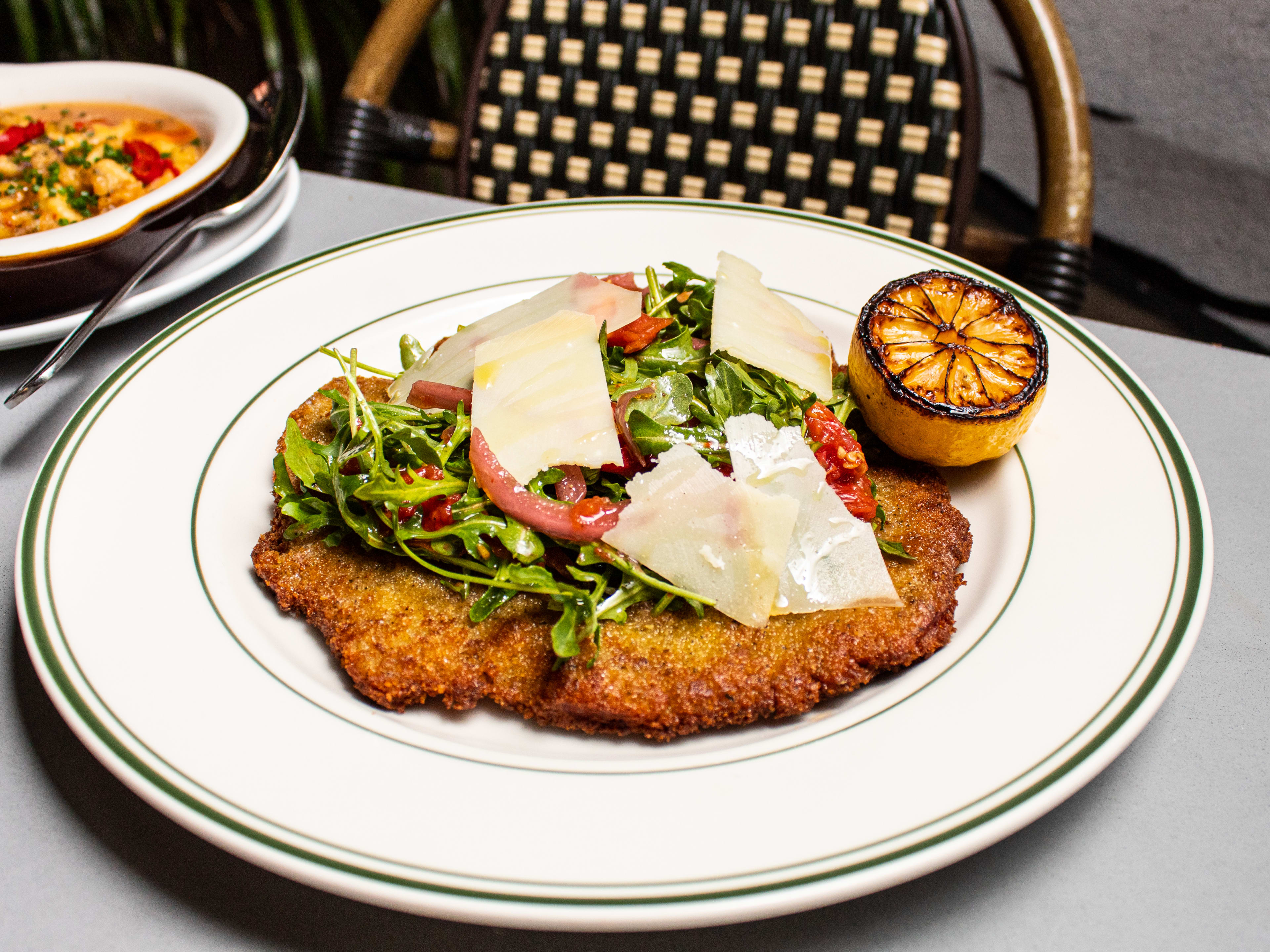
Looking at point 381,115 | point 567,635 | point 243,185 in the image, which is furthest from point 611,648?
point 381,115

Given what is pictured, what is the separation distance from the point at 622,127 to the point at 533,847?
3.02 metres

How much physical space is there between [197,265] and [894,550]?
216 centimetres

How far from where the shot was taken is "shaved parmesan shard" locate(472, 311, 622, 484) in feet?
5.73

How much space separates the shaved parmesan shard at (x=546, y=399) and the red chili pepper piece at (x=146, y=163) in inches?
72.2

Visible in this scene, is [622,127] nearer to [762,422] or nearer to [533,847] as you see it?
[762,422]

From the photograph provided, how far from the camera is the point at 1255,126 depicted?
217 inches

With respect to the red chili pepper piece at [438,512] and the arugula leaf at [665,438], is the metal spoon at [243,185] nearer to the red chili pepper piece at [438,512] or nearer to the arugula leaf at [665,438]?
the red chili pepper piece at [438,512]

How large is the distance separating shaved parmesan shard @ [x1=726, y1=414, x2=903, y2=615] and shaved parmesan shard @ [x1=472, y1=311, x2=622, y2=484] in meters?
0.28

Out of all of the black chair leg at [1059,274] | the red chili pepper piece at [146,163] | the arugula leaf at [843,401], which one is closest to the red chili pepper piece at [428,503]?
the arugula leaf at [843,401]

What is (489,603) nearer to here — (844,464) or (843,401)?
(844,464)

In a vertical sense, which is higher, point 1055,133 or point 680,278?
point 1055,133

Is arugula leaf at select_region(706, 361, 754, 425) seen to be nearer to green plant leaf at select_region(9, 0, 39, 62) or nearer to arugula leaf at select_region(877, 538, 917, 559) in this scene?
arugula leaf at select_region(877, 538, 917, 559)

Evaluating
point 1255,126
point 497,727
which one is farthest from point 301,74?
point 1255,126

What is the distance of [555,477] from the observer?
5.90ft
